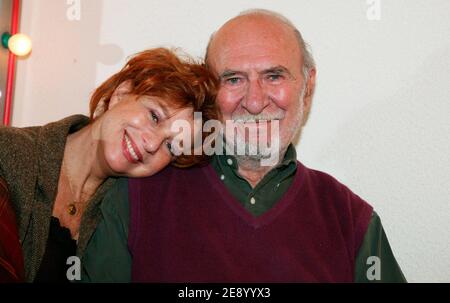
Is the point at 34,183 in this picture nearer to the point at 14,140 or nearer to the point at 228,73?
the point at 14,140

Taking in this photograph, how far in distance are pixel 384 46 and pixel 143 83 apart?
2.95 ft

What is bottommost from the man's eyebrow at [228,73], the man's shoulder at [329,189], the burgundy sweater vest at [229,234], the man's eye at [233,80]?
the burgundy sweater vest at [229,234]

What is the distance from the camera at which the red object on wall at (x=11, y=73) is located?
61.1 inches

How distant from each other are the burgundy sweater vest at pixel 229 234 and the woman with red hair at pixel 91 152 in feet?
0.30

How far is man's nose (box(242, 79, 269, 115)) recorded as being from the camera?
4.07 feet

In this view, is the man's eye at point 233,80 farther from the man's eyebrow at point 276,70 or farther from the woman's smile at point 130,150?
the woman's smile at point 130,150

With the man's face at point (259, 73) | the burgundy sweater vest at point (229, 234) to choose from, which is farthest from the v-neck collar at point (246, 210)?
the man's face at point (259, 73)

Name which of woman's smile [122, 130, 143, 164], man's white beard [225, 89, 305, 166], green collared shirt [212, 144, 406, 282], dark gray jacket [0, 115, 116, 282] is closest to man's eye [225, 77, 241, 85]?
man's white beard [225, 89, 305, 166]

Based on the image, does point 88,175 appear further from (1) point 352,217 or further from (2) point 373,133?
(2) point 373,133

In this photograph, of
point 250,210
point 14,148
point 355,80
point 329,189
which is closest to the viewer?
point 14,148

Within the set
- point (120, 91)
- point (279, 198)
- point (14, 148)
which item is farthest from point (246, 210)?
point (14, 148)

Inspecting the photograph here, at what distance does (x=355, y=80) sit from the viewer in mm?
1552

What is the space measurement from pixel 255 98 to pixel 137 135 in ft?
1.17

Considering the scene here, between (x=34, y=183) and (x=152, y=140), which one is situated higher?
(x=152, y=140)
